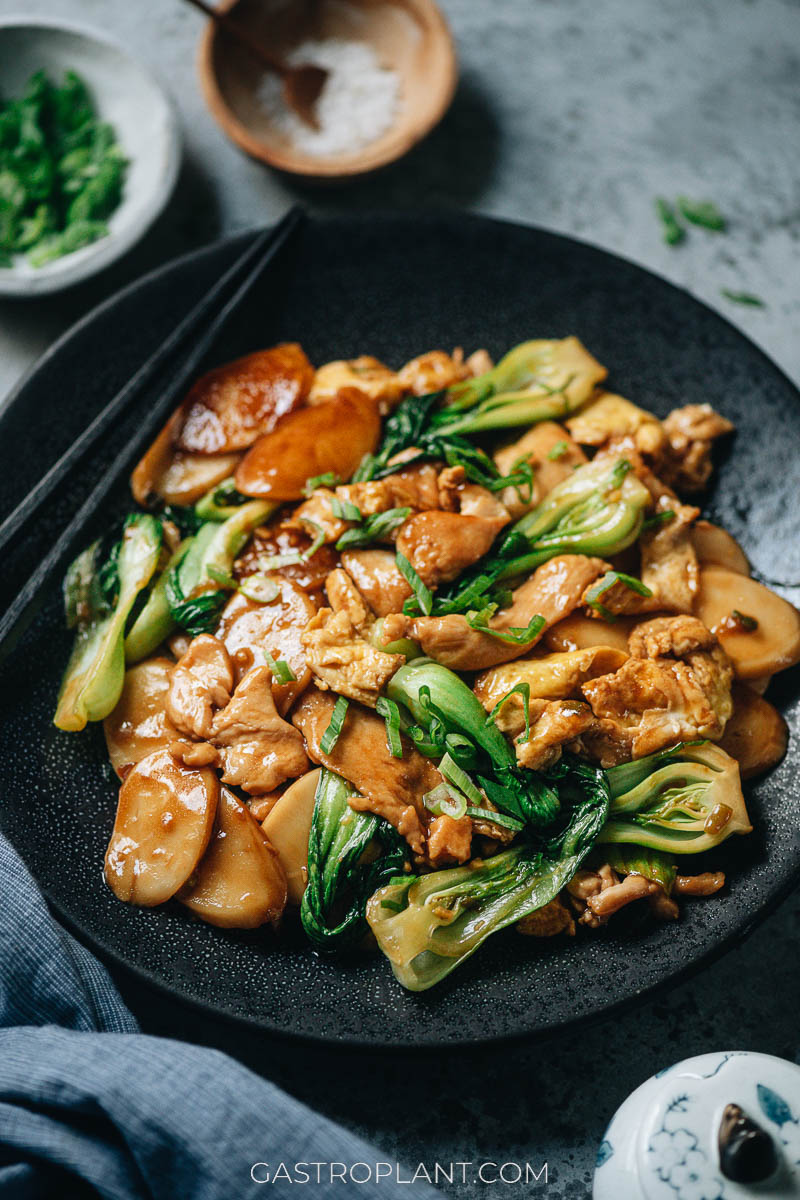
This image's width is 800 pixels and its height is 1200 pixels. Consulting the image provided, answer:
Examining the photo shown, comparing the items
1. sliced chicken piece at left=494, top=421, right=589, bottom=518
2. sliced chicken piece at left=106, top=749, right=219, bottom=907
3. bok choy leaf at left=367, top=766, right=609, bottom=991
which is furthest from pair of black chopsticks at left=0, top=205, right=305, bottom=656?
bok choy leaf at left=367, top=766, right=609, bottom=991

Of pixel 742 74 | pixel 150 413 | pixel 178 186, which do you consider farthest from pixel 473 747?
pixel 742 74

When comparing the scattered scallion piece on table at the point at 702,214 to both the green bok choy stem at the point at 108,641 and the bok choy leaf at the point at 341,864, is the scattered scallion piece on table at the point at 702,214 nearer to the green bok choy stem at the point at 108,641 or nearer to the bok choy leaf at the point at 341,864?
the green bok choy stem at the point at 108,641

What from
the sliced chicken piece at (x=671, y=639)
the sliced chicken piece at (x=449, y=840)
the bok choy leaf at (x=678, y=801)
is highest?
the sliced chicken piece at (x=671, y=639)

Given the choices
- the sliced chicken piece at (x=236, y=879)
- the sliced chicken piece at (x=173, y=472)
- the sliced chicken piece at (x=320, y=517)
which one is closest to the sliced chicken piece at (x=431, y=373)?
the sliced chicken piece at (x=320, y=517)

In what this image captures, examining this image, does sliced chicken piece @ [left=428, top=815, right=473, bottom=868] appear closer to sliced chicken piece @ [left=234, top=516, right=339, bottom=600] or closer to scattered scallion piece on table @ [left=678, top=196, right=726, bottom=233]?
sliced chicken piece @ [left=234, top=516, right=339, bottom=600]

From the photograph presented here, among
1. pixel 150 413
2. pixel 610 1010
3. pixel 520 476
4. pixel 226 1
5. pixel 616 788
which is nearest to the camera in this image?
pixel 610 1010

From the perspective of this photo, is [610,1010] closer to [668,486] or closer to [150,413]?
[668,486]

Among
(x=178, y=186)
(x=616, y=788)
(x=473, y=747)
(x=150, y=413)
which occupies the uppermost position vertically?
(x=178, y=186)

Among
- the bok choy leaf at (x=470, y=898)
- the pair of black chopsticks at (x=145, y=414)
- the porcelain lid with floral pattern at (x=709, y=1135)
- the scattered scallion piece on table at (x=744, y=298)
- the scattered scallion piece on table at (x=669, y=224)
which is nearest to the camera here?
the porcelain lid with floral pattern at (x=709, y=1135)
